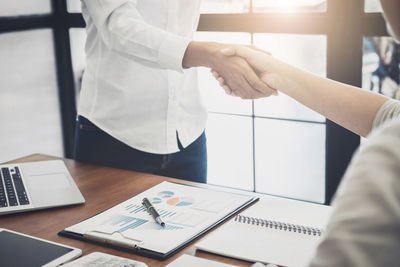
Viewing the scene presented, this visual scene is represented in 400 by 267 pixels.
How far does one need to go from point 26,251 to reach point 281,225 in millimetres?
557

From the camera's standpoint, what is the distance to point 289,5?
2.57 meters

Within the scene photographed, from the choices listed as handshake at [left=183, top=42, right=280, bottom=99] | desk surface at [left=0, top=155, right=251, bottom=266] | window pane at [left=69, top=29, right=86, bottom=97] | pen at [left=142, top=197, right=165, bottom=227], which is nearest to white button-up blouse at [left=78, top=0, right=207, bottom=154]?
handshake at [left=183, top=42, right=280, bottom=99]

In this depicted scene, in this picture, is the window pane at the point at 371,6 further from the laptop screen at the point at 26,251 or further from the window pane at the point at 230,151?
the laptop screen at the point at 26,251

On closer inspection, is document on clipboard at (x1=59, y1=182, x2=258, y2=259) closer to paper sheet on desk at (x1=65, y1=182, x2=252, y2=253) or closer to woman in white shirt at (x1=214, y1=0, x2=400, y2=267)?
paper sheet on desk at (x1=65, y1=182, x2=252, y2=253)

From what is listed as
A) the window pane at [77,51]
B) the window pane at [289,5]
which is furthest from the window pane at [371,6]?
the window pane at [77,51]

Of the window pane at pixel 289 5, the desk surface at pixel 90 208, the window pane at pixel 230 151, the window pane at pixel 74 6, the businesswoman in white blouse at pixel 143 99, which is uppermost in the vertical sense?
the window pane at pixel 74 6

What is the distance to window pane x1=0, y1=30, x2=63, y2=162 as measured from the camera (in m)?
3.29

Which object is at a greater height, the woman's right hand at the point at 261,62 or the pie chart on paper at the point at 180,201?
the woman's right hand at the point at 261,62

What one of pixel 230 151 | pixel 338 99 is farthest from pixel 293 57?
pixel 338 99

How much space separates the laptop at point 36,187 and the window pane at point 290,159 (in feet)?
4.71

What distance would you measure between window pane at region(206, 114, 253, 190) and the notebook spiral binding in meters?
1.77

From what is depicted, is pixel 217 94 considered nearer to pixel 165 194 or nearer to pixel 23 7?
pixel 23 7

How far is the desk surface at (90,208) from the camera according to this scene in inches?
44.4

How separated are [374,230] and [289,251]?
62 centimetres
